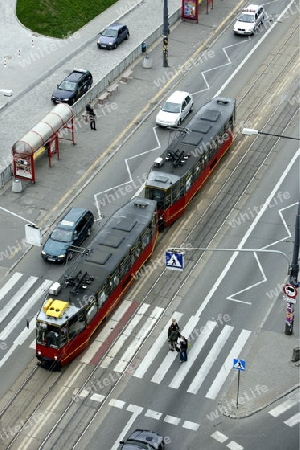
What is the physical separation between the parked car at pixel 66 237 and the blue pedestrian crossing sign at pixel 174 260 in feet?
29.7

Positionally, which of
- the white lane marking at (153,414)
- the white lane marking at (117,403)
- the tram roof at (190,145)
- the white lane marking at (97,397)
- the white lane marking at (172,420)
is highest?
the tram roof at (190,145)

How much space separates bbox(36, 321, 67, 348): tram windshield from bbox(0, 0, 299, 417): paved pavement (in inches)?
349

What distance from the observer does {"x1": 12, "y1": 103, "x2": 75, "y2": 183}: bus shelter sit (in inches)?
2633

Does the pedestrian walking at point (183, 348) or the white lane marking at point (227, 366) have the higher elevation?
the pedestrian walking at point (183, 348)

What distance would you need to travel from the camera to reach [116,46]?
87.2m

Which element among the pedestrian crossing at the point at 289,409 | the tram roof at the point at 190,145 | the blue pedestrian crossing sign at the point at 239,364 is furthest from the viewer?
the tram roof at the point at 190,145

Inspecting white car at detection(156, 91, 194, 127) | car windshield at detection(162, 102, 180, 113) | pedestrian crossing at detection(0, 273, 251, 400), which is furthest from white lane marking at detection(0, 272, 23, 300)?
car windshield at detection(162, 102, 180, 113)

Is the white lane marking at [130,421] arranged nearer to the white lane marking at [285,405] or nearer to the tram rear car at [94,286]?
the tram rear car at [94,286]

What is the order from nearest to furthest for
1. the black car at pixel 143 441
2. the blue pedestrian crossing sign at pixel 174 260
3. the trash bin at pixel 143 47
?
1. the black car at pixel 143 441
2. the blue pedestrian crossing sign at pixel 174 260
3. the trash bin at pixel 143 47

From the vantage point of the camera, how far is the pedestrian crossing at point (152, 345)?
52.3 meters

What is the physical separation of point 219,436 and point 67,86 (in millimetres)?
37584

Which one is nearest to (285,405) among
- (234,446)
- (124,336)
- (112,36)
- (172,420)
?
(234,446)

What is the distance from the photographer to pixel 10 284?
59000 mm

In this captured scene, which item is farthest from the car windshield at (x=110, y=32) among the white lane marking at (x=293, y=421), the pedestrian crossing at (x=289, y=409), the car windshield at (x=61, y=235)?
the white lane marking at (x=293, y=421)
